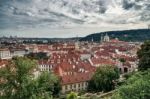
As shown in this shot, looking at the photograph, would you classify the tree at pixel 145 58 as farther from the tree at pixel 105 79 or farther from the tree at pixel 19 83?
the tree at pixel 19 83

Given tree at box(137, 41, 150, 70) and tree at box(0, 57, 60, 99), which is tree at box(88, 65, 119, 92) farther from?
tree at box(0, 57, 60, 99)

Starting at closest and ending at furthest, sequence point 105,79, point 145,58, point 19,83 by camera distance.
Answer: point 19,83 < point 145,58 < point 105,79

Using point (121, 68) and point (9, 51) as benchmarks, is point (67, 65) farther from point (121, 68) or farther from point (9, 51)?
point (9, 51)

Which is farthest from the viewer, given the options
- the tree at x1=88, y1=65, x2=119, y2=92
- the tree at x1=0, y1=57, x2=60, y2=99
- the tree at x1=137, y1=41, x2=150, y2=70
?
the tree at x1=88, y1=65, x2=119, y2=92

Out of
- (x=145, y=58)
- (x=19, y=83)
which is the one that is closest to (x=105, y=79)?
(x=145, y=58)

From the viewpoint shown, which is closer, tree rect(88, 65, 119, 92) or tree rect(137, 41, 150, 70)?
tree rect(137, 41, 150, 70)

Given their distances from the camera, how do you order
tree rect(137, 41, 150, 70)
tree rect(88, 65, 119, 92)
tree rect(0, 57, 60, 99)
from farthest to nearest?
tree rect(88, 65, 119, 92) < tree rect(137, 41, 150, 70) < tree rect(0, 57, 60, 99)

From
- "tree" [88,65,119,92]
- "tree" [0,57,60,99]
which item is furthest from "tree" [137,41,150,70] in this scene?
"tree" [0,57,60,99]

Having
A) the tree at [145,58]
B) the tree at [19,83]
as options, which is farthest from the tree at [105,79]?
the tree at [19,83]

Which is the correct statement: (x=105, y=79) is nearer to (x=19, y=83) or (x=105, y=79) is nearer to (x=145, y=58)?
(x=145, y=58)

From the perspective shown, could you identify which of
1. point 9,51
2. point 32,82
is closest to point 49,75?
point 32,82

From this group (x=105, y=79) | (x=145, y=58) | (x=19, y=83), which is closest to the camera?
(x=19, y=83)
